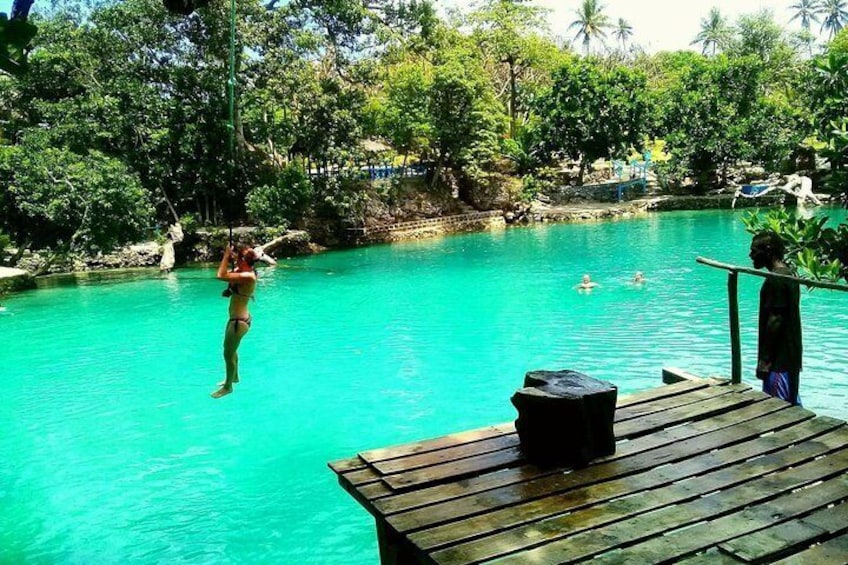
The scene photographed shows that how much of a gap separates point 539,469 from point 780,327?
2735 mm

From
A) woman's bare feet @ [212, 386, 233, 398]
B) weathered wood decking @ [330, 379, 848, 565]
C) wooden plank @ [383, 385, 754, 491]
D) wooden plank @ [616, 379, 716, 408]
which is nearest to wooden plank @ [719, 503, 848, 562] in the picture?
weathered wood decking @ [330, 379, 848, 565]

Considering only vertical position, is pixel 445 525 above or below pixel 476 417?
above

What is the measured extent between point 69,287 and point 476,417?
1819 centimetres

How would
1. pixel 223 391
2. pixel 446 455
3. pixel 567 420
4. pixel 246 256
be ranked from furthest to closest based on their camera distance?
pixel 223 391 < pixel 246 256 < pixel 446 455 < pixel 567 420

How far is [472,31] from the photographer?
38.2 meters

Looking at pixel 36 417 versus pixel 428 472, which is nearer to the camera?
pixel 428 472

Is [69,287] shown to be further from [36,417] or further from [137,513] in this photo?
[137,513]

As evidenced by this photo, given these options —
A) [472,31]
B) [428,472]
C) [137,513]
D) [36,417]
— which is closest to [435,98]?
[472,31]

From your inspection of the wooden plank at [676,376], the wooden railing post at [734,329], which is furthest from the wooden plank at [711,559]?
the wooden plank at [676,376]

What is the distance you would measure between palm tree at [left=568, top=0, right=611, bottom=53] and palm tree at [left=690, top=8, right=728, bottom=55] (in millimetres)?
11410

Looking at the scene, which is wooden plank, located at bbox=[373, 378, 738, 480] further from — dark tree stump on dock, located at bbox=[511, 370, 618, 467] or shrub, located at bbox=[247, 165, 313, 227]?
shrub, located at bbox=[247, 165, 313, 227]

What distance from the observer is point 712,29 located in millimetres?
59250

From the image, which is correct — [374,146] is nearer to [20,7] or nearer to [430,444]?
[430,444]

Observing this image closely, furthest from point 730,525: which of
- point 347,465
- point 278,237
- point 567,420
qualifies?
point 278,237
